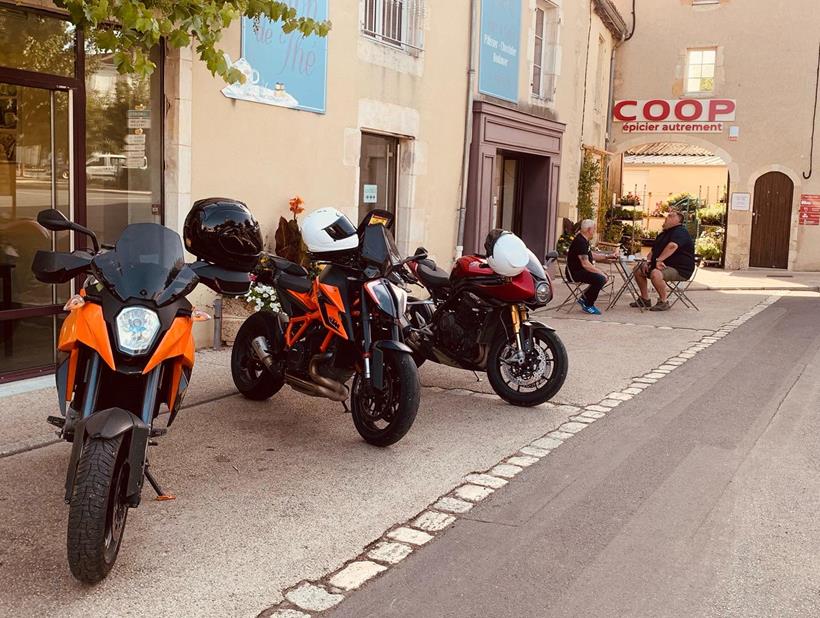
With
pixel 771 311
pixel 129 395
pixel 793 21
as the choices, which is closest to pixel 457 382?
pixel 129 395

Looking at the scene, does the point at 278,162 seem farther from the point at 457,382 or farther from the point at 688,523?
the point at 688,523

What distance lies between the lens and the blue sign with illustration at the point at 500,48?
12453mm

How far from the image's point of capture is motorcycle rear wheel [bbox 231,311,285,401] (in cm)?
588

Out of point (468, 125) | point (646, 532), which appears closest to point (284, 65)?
point (468, 125)

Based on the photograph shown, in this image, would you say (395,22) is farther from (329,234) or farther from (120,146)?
(329,234)

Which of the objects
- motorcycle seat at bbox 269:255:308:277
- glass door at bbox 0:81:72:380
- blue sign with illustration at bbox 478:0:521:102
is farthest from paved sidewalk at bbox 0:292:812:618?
blue sign with illustration at bbox 478:0:521:102

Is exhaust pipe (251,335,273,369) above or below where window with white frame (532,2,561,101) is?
below

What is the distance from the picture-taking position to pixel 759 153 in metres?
20.3

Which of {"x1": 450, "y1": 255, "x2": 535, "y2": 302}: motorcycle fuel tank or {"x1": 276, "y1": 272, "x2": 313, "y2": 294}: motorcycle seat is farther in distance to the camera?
{"x1": 450, "y1": 255, "x2": 535, "y2": 302}: motorcycle fuel tank

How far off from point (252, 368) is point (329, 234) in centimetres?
130

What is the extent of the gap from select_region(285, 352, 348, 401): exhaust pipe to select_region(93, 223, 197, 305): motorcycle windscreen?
1723mm

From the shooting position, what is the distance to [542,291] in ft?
20.1

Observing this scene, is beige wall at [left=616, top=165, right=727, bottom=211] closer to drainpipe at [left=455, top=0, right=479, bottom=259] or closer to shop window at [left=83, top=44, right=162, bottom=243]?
drainpipe at [left=455, top=0, right=479, bottom=259]

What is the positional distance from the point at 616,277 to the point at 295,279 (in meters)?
12.1
